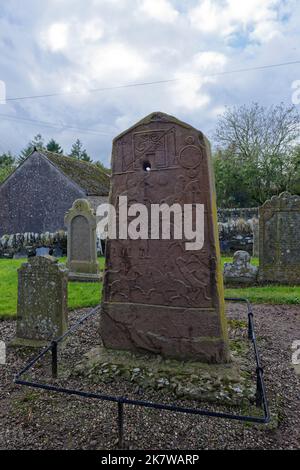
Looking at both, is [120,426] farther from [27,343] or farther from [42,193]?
[42,193]

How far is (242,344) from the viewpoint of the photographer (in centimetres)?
457

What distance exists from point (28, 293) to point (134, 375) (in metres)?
2.22

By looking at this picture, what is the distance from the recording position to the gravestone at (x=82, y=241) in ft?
32.6

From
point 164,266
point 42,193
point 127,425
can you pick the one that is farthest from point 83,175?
point 127,425

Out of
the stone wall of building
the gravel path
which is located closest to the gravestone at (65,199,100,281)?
the gravel path

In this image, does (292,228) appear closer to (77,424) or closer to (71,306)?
(71,306)

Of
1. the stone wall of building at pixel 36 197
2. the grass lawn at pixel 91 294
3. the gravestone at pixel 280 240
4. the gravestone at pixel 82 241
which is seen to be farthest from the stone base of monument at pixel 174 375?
the stone wall of building at pixel 36 197

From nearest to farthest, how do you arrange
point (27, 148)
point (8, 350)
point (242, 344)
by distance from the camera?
1. point (242, 344)
2. point (8, 350)
3. point (27, 148)

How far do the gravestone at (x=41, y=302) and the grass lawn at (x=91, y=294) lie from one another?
1.48 metres

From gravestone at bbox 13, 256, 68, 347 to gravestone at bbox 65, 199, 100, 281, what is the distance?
4.74 meters

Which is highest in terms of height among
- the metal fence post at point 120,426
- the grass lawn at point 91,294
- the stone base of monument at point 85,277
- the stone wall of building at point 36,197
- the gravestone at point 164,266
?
the stone wall of building at point 36,197

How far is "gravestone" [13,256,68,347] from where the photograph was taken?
16.1ft

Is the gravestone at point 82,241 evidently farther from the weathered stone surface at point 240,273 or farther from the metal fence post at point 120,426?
the metal fence post at point 120,426
